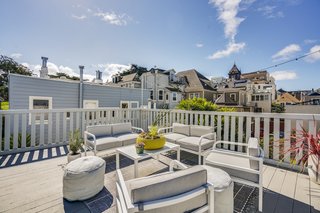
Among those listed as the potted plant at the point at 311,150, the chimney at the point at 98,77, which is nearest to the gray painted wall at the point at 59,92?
the chimney at the point at 98,77

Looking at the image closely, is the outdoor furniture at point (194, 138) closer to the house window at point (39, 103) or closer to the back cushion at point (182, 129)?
the back cushion at point (182, 129)

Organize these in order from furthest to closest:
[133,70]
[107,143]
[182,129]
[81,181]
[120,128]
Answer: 1. [133,70]
2. [120,128]
3. [182,129]
4. [107,143]
5. [81,181]

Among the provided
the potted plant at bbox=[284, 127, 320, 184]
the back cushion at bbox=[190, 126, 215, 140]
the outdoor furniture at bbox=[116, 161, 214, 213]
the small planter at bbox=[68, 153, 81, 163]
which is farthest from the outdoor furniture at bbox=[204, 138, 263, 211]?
the small planter at bbox=[68, 153, 81, 163]

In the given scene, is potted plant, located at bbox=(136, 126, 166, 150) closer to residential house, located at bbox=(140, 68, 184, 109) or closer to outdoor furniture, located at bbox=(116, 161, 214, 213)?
outdoor furniture, located at bbox=(116, 161, 214, 213)

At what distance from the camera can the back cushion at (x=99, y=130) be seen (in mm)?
3510

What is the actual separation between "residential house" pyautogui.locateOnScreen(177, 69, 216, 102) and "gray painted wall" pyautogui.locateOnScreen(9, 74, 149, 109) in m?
12.1

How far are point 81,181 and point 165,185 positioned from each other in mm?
1502

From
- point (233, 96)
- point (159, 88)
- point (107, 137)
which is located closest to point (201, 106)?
point (107, 137)

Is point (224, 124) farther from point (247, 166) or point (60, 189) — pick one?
point (60, 189)

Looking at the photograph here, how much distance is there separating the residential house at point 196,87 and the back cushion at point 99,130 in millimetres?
18663

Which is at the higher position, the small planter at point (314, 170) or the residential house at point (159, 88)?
the residential house at point (159, 88)

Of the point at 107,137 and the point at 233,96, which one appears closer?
the point at 107,137

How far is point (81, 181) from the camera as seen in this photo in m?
1.89

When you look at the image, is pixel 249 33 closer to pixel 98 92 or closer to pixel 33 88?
pixel 98 92
